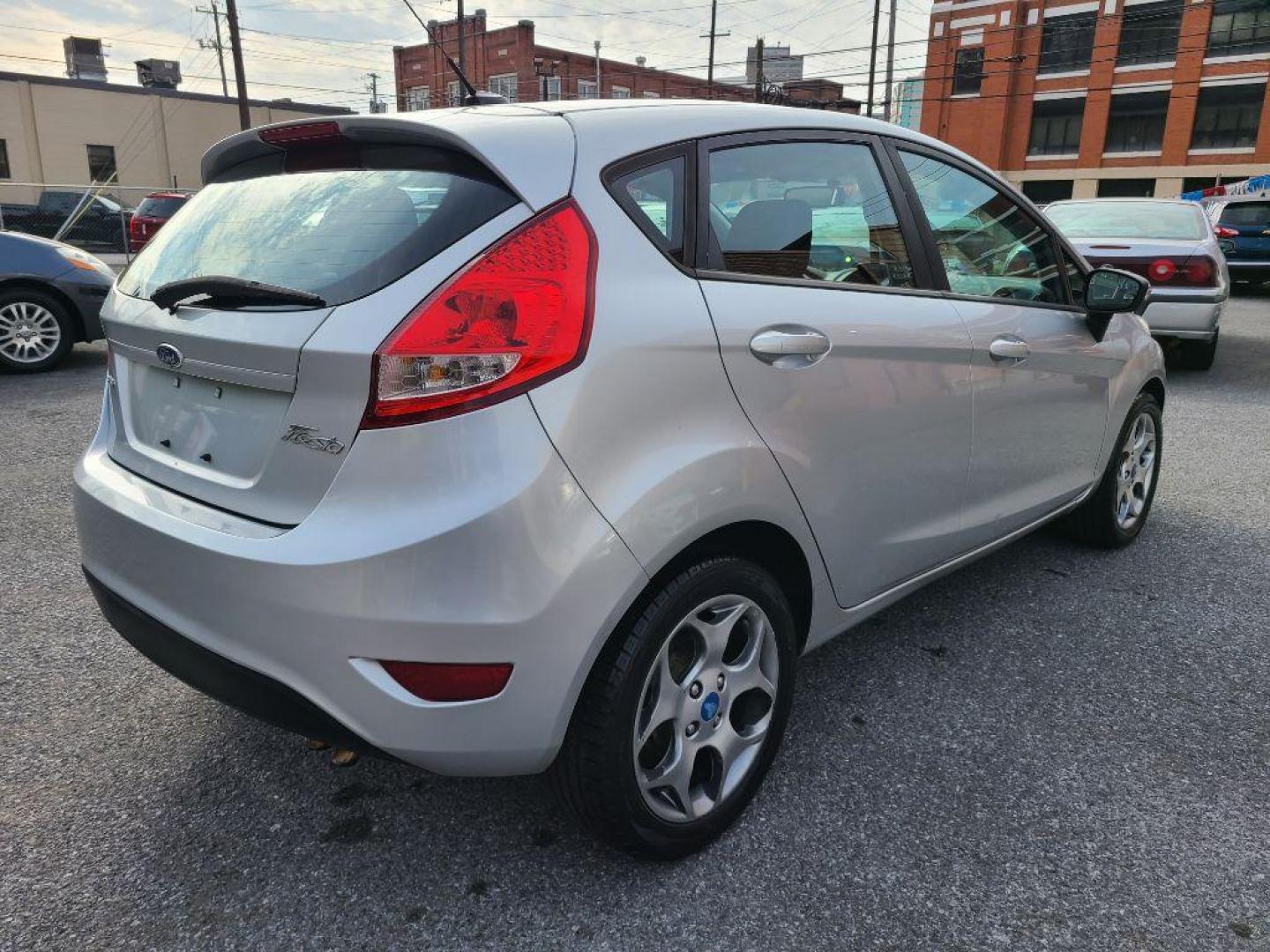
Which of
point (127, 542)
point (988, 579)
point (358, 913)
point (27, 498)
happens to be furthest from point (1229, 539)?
point (27, 498)

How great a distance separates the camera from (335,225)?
1918 millimetres

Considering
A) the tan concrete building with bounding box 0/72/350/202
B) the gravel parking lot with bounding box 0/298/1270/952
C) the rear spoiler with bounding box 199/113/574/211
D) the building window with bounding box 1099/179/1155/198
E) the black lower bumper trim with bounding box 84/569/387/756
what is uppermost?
the tan concrete building with bounding box 0/72/350/202

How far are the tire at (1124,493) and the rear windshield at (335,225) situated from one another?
3132 millimetres

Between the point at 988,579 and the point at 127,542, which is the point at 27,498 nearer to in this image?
the point at 127,542

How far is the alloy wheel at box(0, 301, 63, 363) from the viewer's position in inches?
305

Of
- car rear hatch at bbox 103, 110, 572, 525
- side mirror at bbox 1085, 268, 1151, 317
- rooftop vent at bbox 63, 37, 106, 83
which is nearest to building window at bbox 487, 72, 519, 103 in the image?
rooftop vent at bbox 63, 37, 106, 83

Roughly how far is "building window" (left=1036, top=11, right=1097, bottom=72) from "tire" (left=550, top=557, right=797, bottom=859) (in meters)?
49.8

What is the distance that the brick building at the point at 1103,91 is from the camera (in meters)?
39.7

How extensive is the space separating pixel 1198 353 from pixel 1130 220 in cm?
142

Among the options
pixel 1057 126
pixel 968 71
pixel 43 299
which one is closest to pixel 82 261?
pixel 43 299

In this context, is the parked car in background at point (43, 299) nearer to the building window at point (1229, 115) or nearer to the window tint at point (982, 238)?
the window tint at point (982, 238)

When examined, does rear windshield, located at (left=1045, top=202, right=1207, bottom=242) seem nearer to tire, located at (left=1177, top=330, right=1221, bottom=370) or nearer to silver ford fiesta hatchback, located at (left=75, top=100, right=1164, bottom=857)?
tire, located at (left=1177, top=330, right=1221, bottom=370)

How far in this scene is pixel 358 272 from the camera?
5.79 ft

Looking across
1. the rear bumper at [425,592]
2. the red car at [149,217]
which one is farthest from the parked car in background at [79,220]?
the rear bumper at [425,592]
